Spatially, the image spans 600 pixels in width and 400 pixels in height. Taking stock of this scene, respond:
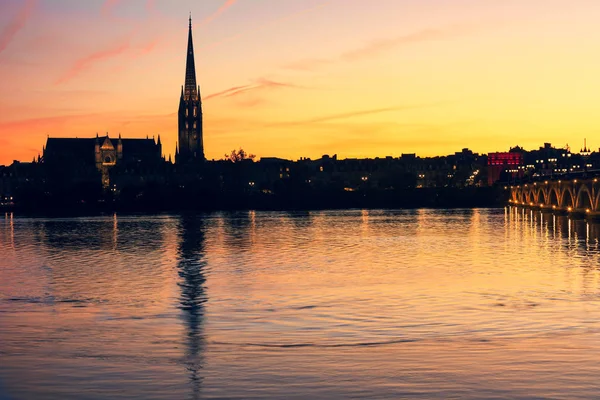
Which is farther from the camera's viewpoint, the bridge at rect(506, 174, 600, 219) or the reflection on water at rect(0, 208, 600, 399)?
the bridge at rect(506, 174, 600, 219)

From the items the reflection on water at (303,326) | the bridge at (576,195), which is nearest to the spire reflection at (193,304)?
the reflection on water at (303,326)

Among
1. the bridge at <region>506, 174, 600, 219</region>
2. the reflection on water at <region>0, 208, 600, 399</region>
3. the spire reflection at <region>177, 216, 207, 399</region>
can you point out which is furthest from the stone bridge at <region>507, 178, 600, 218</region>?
the spire reflection at <region>177, 216, 207, 399</region>

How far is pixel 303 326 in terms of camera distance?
3412cm

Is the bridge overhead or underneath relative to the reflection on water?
overhead

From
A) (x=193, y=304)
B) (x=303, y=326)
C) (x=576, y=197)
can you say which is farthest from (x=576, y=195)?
(x=303, y=326)

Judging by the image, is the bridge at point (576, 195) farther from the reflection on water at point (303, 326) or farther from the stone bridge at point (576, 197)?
the reflection on water at point (303, 326)

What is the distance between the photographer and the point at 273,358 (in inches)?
1046

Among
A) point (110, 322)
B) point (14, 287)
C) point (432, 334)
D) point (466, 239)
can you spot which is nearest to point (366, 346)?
point (432, 334)

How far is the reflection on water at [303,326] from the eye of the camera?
23.1 meters

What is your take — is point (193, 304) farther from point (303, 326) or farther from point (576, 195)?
point (576, 195)

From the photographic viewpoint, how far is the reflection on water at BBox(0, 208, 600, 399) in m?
23.1

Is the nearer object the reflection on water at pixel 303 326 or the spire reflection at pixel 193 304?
the reflection on water at pixel 303 326

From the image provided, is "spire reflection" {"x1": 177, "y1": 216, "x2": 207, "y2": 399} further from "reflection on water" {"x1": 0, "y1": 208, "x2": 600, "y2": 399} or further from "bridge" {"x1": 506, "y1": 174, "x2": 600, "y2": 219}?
"bridge" {"x1": 506, "y1": 174, "x2": 600, "y2": 219}

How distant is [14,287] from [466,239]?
57737mm
